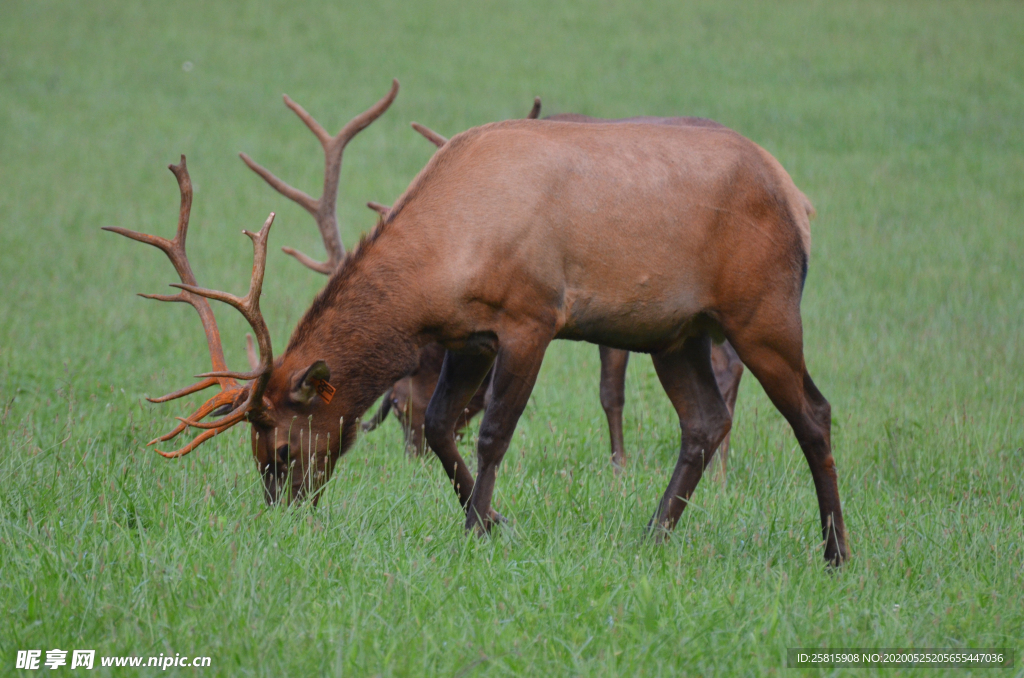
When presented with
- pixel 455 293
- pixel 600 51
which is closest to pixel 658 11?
pixel 600 51

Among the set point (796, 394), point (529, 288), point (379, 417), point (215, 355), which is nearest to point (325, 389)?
point (215, 355)

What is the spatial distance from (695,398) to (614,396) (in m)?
1.61

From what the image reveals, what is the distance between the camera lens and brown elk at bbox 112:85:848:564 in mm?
4105

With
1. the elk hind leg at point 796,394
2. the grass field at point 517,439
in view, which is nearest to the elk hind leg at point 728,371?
the grass field at point 517,439

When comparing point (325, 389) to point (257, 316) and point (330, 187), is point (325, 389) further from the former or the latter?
point (330, 187)

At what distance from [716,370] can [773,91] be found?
15098 millimetres

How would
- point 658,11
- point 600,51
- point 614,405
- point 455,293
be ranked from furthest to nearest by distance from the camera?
1. point 658,11
2. point 600,51
3. point 614,405
4. point 455,293

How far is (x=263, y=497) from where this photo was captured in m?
4.38

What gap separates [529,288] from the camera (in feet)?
13.3

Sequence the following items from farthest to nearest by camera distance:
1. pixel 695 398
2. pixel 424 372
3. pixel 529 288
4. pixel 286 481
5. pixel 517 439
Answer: pixel 424 372 < pixel 517 439 < pixel 695 398 < pixel 286 481 < pixel 529 288

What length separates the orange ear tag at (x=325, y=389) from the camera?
419 cm

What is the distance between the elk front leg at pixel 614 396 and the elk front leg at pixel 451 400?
1.84 metres

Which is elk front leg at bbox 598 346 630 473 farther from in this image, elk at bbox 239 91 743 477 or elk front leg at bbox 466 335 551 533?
elk front leg at bbox 466 335 551 533

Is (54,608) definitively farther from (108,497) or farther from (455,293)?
(455,293)
